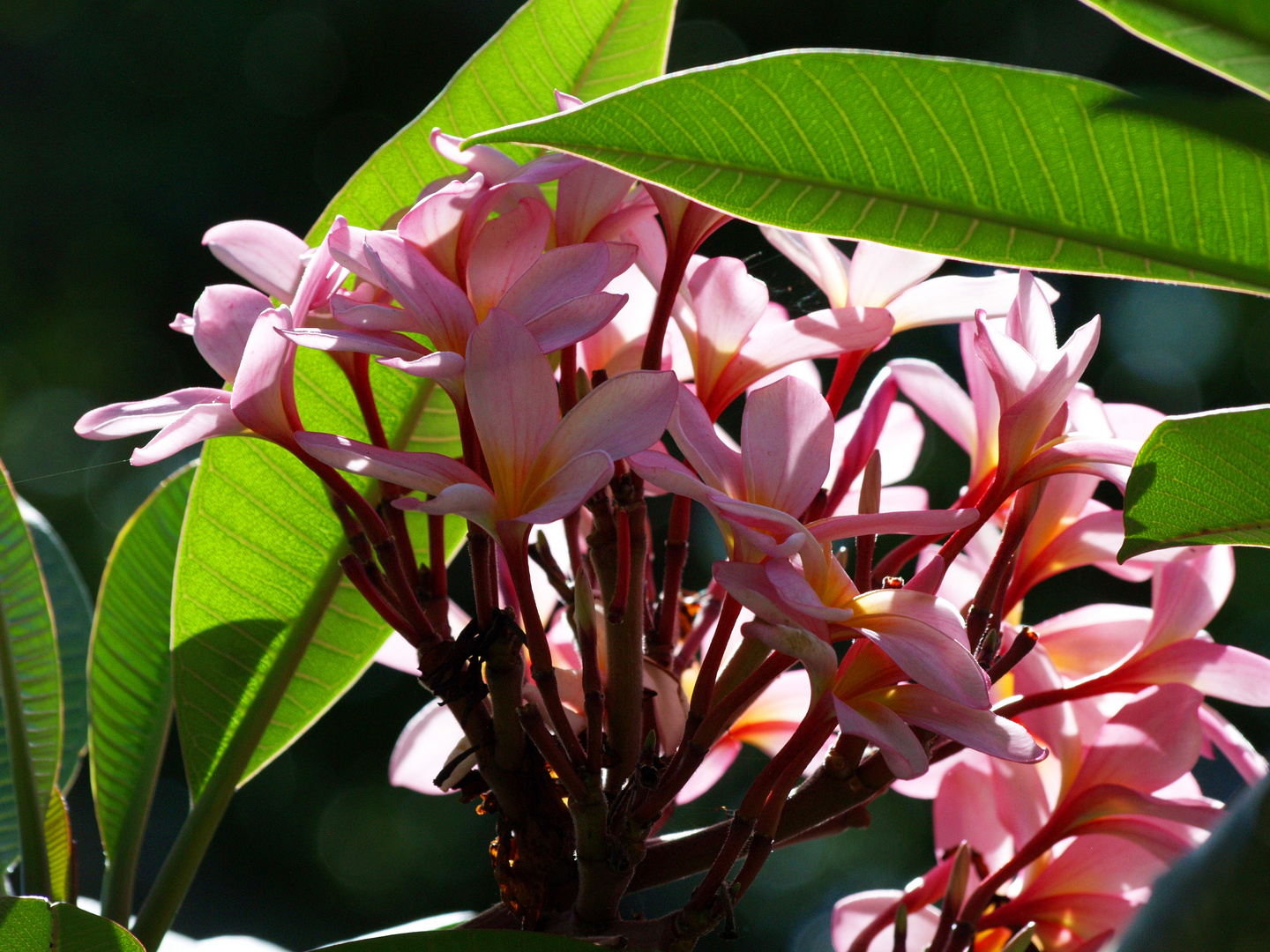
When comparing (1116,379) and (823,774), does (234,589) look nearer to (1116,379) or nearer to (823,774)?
(823,774)

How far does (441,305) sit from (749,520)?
13cm

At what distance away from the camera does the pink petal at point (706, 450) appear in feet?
1.16

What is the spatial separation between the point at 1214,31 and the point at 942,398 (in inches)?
9.8

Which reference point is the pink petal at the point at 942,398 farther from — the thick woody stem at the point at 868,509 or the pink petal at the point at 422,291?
the pink petal at the point at 422,291

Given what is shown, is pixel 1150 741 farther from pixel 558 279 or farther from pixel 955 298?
pixel 558 279

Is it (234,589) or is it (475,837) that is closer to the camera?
(234,589)

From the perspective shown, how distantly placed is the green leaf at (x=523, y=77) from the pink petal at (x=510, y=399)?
234mm

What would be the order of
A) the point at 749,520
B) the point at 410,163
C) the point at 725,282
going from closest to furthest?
the point at 749,520 → the point at 725,282 → the point at 410,163

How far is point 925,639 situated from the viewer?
1.05ft

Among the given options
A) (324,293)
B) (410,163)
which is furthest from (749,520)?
(410,163)

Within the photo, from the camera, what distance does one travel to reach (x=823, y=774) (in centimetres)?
40

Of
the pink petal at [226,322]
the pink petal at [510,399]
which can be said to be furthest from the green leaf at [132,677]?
the pink petal at [510,399]

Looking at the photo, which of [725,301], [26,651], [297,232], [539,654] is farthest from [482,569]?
[297,232]

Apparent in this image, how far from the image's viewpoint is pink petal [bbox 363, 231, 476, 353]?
0.35 m
